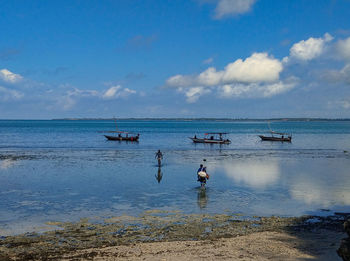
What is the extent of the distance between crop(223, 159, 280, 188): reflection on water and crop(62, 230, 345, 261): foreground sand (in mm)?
11300

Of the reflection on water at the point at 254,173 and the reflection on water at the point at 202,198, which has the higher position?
the reflection on water at the point at 254,173

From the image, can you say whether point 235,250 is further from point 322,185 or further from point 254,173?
point 254,173

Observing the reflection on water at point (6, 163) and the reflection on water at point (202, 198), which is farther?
the reflection on water at point (6, 163)

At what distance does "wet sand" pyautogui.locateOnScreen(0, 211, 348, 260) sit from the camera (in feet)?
41.1

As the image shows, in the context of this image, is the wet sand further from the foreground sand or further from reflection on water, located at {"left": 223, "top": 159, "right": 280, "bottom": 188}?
reflection on water, located at {"left": 223, "top": 159, "right": 280, "bottom": 188}

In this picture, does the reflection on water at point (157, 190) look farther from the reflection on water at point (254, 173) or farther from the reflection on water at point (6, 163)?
the reflection on water at point (6, 163)

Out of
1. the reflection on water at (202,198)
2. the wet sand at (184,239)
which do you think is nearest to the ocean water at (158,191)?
the reflection on water at (202,198)

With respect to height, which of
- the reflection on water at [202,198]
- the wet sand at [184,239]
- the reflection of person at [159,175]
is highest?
the reflection of person at [159,175]

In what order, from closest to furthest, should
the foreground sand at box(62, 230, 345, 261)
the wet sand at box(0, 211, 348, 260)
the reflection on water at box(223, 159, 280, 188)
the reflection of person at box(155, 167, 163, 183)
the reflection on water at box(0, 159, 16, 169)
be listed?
the foreground sand at box(62, 230, 345, 261) < the wet sand at box(0, 211, 348, 260) < the reflection on water at box(223, 159, 280, 188) < the reflection of person at box(155, 167, 163, 183) < the reflection on water at box(0, 159, 16, 169)

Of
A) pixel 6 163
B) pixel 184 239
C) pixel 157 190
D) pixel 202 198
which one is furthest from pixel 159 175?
pixel 6 163

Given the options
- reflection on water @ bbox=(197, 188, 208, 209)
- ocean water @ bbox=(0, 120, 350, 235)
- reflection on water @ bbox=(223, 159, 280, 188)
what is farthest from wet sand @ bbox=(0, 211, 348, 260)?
reflection on water @ bbox=(223, 159, 280, 188)

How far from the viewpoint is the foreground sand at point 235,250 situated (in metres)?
12.3

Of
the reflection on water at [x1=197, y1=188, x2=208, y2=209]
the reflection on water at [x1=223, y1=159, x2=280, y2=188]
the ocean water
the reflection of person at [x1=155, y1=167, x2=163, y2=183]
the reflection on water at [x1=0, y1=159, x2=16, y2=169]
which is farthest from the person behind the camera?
the reflection on water at [x1=0, y1=159, x2=16, y2=169]

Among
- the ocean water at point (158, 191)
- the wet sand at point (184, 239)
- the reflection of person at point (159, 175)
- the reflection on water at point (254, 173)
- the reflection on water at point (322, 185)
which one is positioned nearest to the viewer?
the wet sand at point (184, 239)
